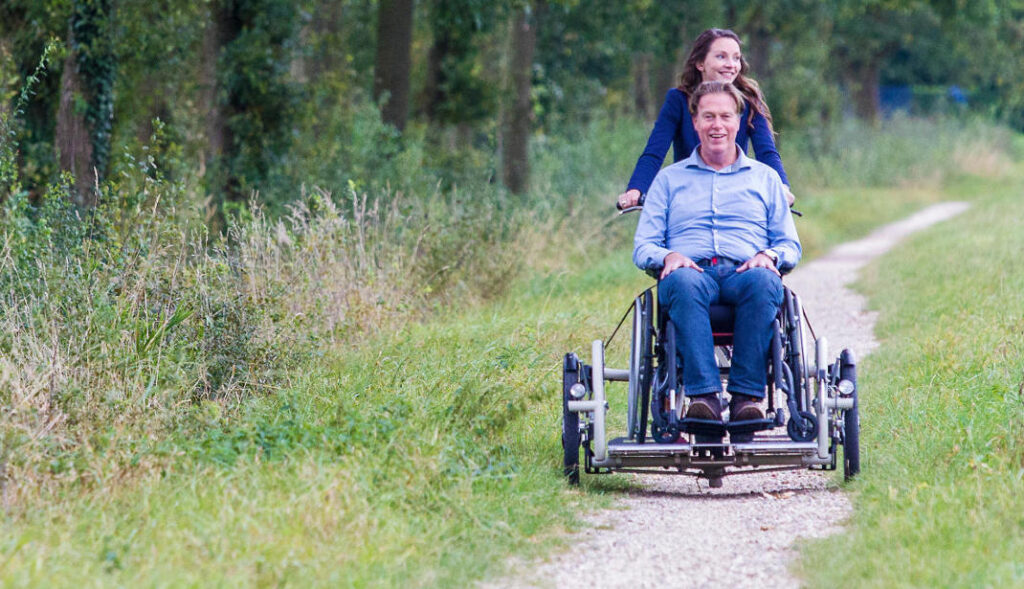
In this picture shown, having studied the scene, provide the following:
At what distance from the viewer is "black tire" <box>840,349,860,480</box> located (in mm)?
6043

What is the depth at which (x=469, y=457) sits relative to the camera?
600 cm

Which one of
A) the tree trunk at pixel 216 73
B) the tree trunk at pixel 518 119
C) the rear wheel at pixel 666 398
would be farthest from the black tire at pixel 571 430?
the tree trunk at pixel 518 119

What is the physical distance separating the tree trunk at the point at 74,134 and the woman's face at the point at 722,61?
262 inches

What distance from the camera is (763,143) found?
693cm

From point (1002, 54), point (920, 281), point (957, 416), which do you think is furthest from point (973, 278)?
point (1002, 54)

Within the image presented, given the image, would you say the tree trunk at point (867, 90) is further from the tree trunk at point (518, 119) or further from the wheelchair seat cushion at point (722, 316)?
the wheelchair seat cushion at point (722, 316)

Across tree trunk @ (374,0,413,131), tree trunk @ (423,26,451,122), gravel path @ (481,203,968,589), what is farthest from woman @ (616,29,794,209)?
tree trunk @ (423,26,451,122)

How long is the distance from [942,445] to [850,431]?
47 centimetres

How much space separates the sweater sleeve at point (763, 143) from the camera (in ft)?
22.6

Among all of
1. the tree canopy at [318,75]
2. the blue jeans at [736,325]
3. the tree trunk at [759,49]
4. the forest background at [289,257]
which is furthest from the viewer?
the tree trunk at [759,49]

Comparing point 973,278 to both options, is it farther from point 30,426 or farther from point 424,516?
point 30,426

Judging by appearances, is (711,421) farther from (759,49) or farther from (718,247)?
(759,49)

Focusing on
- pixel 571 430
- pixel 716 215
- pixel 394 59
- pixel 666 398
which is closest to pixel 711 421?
pixel 666 398

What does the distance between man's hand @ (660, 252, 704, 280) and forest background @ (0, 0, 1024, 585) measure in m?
1.04
